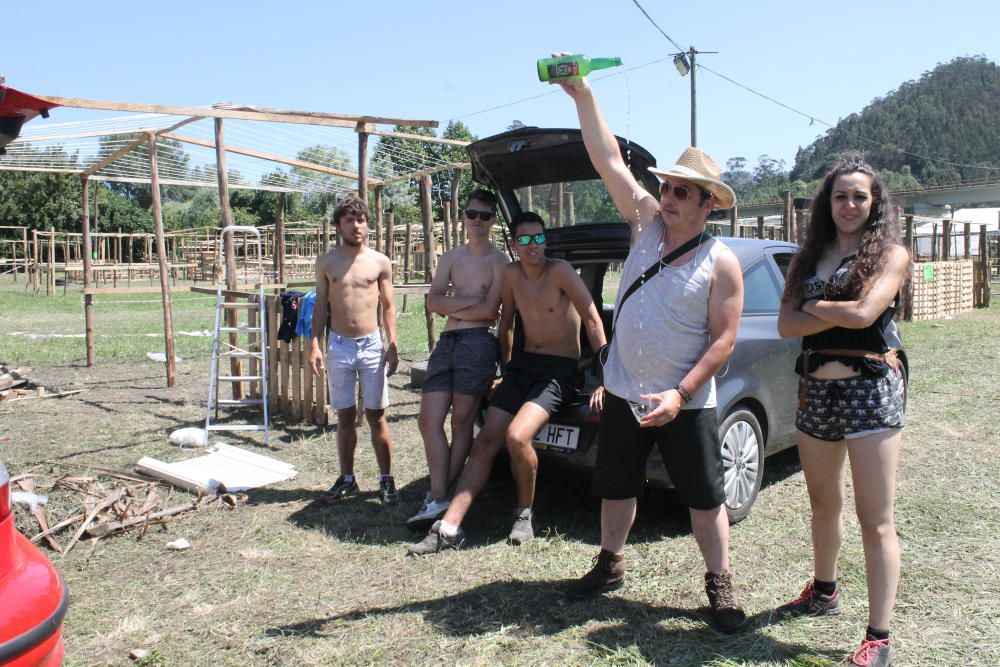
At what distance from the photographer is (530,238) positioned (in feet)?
14.1

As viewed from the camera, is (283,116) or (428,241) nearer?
(283,116)

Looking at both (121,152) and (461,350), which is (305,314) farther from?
(121,152)

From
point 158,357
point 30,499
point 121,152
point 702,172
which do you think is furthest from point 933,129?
point 30,499

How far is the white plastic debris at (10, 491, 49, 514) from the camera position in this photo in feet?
14.6

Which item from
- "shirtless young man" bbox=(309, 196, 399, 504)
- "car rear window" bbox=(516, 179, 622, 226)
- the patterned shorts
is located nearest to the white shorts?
"shirtless young man" bbox=(309, 196, 399, 504)

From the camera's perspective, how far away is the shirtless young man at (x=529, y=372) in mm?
4125

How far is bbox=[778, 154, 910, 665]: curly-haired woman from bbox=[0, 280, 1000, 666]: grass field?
522mm

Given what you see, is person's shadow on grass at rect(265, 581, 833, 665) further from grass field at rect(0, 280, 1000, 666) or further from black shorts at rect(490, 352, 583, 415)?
black shorts at rect(490, 352, 583, 415)

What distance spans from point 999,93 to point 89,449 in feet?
432

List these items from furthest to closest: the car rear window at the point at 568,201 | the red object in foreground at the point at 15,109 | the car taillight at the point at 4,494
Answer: the car rear window at the point at 568,201
the red object in foreground at the point at 15,109
the car taillight at the point at 4,494

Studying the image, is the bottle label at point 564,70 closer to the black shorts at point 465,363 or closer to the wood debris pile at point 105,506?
the black shorts at point 465,363

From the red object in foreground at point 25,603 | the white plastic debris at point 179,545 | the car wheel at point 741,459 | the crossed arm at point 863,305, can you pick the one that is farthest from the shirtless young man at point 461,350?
the red object in foreground at point 25,603

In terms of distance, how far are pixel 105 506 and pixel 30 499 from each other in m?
0.47

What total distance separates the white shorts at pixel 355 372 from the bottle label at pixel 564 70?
7.97 ft
